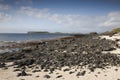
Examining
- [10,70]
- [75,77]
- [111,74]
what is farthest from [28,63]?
[111,74]

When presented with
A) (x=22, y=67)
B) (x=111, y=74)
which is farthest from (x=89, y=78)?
(x=22, y=67)

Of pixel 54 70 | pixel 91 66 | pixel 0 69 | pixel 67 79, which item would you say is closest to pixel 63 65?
pixel 54 70

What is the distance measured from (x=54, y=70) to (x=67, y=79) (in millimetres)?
2401

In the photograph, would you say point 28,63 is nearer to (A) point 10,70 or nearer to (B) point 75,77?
(A) point 10,70

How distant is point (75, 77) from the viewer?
12000 mm

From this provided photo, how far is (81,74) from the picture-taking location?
12.5m

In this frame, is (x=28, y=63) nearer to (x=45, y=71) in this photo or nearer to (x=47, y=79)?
(x=45, y=71)

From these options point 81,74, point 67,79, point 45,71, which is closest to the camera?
point 67,79

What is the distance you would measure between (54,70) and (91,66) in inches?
131

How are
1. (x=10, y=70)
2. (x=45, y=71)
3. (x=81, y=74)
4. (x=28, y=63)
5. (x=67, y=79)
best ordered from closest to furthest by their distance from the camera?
1. (x=67, y=79)
2. (x=81, y=74)
3. (x=45, y=71)
4. (x=10, y=70)
5. (x=28, y=63)

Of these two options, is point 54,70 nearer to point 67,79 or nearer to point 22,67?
point 67,79

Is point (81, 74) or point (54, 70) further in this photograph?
point (54, 70)

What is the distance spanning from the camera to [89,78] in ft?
38.3

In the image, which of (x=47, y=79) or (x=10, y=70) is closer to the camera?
(x=47, y=79)
